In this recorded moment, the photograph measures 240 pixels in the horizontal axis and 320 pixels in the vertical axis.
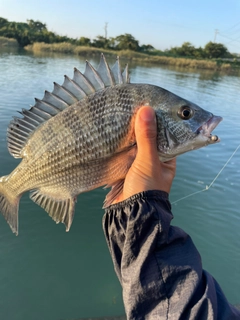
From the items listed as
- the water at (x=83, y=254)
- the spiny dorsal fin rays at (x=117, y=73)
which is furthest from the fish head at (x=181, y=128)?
the water at (x=83, y=254)

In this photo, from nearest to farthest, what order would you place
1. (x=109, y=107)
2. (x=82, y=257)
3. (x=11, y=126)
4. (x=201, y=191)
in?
(x=109, y=107)
(x=11, y=126)
(x=82, y=257)
(x=201, y=191)

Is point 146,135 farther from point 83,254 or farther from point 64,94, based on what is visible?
point 83,254

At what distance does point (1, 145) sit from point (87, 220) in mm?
3761

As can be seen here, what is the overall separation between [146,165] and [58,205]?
3.29 ft

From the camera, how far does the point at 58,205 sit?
8.34 ft

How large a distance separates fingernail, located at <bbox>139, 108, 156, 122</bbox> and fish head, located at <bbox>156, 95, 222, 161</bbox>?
0.08m

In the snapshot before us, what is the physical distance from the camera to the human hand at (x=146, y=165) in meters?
1.90

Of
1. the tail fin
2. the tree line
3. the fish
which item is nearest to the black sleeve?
the fish

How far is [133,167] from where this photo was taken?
2031mm

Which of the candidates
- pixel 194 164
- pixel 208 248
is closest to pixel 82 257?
pixel 208 248

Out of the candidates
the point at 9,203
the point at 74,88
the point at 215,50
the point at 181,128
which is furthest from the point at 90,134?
the point at 215,50

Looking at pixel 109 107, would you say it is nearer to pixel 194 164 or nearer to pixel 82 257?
pixel 82 257

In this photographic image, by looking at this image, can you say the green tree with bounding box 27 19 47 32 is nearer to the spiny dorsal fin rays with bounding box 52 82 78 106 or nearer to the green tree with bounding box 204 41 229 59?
the green tree with bounding box 204 41 229 59

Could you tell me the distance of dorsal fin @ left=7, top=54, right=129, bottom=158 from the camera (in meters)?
2.36
